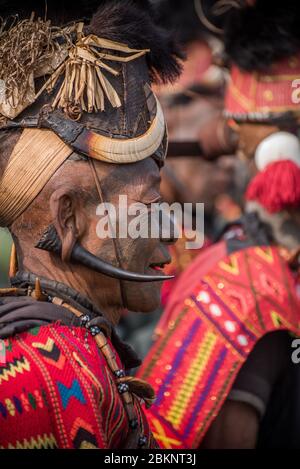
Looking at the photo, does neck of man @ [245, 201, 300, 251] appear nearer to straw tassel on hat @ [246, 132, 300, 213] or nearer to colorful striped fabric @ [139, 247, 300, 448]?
straw tassel on hat @ [246, 132, 300, 213]

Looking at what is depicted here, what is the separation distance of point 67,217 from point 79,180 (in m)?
0.11

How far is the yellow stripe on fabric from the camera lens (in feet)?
12.0

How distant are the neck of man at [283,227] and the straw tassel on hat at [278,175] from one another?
0.03 m

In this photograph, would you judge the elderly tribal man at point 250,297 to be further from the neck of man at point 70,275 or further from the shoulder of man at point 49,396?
the shoulder of man at point 49,396

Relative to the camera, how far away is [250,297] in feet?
12.8

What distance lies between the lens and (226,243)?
4277 millimetres

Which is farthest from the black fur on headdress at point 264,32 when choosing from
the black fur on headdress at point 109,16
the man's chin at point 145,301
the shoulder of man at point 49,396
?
the shoulder of man at point 49,396

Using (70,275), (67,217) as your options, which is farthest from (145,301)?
(67,217)

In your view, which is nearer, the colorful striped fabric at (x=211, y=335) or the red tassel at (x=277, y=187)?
the colorful striped fabric at (x=211, y=335)

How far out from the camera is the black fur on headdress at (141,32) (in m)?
2.64

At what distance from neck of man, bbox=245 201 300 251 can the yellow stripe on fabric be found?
71 centimetres

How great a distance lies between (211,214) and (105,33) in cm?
Answer: 613

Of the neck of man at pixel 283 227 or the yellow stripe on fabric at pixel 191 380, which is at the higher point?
the neck of man at pixel 283 227
